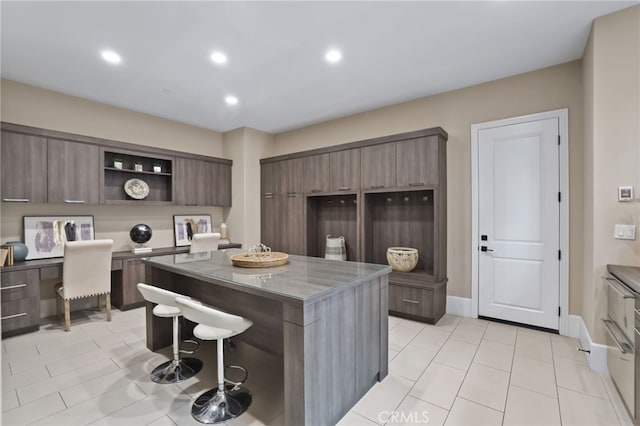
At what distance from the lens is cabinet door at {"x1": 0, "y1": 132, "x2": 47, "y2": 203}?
323 cm

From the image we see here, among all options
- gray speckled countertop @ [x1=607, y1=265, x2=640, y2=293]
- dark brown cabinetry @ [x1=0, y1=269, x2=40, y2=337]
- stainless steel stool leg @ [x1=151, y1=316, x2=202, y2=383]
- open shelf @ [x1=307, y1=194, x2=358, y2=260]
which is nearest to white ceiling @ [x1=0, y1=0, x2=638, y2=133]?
open shelf @ [x1=307, y1=194, x2=358, y2=260]

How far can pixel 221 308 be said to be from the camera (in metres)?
2.67

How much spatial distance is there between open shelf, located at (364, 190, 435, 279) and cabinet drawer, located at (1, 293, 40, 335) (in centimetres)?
403

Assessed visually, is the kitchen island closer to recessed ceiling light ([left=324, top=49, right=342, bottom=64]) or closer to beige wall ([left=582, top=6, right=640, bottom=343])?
beige wall ([left=582, top=6, right=640, bottom=343])

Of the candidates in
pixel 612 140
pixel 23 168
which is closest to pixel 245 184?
pixel 23 168

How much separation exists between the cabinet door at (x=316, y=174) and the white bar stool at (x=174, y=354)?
283 centimetres

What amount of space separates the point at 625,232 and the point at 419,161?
197 cm

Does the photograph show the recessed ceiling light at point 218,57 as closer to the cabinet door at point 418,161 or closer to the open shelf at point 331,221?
the cabinet door at point 418,161

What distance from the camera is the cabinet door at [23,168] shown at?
10.6ft

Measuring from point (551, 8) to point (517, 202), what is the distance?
6.20 feet

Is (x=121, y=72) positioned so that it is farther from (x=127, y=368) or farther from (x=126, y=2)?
(x=127, y=368)

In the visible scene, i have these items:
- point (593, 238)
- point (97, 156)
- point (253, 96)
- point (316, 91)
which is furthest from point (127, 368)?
point (593, 238)

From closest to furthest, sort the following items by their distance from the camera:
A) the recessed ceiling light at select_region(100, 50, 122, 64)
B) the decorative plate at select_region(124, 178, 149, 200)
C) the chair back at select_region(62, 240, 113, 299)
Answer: the recessed ceiling light at select_region(100, 50, 122, 64) → the chair back at select_region(62, 240, 113, 299) → the decorative plate at select_region(124, 178, 149, 200)

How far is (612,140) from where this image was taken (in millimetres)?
2322
